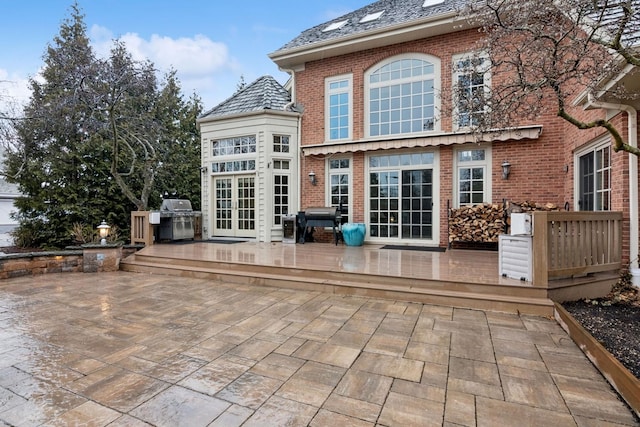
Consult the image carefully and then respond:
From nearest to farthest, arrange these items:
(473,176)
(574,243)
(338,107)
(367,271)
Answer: (574,243)
(367,271)
(473,176)
(338,107)

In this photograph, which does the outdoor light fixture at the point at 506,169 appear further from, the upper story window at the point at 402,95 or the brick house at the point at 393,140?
the upper story window at the point at 402,95

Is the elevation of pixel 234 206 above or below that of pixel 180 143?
below

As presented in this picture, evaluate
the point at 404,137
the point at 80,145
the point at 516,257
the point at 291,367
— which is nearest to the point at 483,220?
the point at 404,137

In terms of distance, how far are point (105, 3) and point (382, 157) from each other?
1026 centimetres

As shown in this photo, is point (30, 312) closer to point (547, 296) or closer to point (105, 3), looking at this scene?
point (547, 296)

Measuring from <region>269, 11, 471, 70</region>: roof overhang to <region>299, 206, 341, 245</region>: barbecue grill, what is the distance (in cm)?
402

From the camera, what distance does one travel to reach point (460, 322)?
335 cm

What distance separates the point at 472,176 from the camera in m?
7.25

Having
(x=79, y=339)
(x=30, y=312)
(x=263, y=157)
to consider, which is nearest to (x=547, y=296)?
(x=79, y=339)

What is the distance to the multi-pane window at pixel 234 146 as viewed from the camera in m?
8.95

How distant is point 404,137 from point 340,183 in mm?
1981

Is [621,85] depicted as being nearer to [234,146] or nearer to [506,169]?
[506,169]

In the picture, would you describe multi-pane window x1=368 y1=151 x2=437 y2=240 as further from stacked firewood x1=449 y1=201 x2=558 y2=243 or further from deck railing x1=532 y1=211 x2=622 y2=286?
deck railing x1=532 y1=211 x2=622 y2=286

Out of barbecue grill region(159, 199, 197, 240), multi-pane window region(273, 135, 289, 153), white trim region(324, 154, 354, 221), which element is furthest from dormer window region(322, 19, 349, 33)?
barbecue grill region(159, 199, 197, 240)
